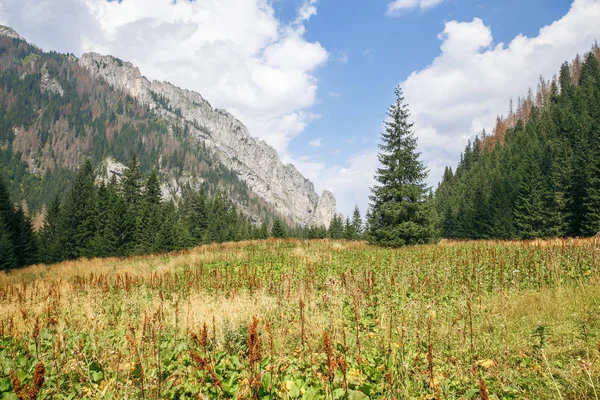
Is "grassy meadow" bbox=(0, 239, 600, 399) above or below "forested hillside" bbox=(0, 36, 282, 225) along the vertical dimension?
below

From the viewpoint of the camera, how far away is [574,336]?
4.14m

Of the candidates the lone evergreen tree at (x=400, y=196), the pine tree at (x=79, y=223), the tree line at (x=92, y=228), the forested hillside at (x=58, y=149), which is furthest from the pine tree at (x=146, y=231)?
the forested hillside at (x=58, y=149)

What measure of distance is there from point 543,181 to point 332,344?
166 feet

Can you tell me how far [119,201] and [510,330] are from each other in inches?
1771

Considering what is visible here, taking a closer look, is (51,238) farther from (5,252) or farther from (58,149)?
(58,149)

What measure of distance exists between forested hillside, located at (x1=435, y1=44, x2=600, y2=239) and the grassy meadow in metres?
25.0

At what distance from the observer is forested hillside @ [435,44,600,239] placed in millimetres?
34812

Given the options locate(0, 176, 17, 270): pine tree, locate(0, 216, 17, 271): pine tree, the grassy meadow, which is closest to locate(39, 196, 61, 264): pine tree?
locate(0, 176, 17, 270): pine tree

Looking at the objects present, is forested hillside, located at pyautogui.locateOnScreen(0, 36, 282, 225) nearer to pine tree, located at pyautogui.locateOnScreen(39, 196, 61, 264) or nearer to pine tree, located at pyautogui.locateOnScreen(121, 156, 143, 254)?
pine tree, located at pyautogui.locateOnScreen(39, 196, 61, 264)

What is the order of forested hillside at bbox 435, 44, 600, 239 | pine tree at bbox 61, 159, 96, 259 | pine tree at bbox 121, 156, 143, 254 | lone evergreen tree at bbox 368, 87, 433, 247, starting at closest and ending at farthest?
lone evergreen tree at bbox 368, 87, 433, 247
forested hillside at bbox 435, 44, 600, 239
pine tree at bbox 61, 159, 96, 259
pine tree at bbox 121, 156, 143, 254

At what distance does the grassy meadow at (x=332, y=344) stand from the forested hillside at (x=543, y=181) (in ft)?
82.1

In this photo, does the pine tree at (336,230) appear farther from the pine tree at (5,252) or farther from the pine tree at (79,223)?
the pine tree at (5,252)

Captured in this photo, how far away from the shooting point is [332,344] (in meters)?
4.11

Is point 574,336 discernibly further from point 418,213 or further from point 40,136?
point 40,136
